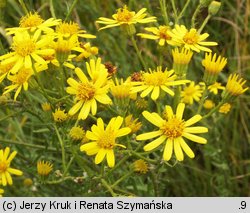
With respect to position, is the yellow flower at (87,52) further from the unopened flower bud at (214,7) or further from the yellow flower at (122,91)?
the unopened flower bud at (214,7)

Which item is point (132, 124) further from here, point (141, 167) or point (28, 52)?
point (28, 52)

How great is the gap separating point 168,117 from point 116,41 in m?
1.96

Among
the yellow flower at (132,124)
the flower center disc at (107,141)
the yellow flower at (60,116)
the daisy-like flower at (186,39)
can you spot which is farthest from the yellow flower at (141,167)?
the daisy-like flower at (186,39)

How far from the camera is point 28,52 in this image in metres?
2.21

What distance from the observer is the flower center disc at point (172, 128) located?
6.91ft

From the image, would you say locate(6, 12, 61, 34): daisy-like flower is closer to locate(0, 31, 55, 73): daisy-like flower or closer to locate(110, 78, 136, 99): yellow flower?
locate(0, 31, 55, 73): daisy-like flower

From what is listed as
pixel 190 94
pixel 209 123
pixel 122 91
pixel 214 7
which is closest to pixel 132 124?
pixel 122 91

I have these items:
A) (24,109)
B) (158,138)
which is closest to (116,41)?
(24,109)

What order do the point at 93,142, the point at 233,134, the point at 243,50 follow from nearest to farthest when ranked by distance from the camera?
the point at 93,142 → the point at 233,134 → the point at 243,50

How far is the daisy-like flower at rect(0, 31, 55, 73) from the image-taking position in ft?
7.14

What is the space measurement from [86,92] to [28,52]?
1.02ft

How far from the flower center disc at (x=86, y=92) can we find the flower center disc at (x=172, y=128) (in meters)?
0.35

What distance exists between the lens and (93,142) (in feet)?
6.93
